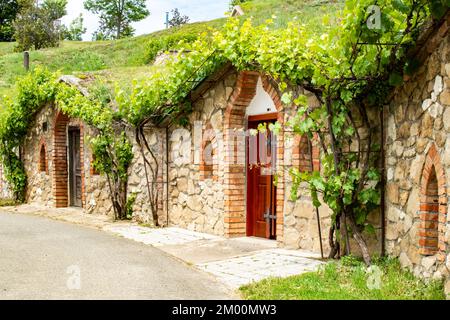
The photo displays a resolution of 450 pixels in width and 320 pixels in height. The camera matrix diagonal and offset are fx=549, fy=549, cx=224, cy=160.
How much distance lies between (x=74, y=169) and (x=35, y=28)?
31.5 metres

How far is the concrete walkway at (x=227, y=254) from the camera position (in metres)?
6.94

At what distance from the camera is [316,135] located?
313 inches

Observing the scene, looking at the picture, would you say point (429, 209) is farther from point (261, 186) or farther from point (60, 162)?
point (60, 162)

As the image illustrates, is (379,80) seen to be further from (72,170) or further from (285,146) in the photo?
(72,170)

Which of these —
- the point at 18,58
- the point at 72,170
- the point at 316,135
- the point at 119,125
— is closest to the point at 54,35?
the point at 18,58

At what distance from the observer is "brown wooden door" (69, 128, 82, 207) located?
1556cm

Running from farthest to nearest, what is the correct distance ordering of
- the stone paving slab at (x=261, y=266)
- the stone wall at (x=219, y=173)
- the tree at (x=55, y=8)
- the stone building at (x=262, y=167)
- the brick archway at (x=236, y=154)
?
1. the tree at (x=55, y=8)
2. the brick archway at (x=236, y=154)
3. the stone wall at (x=219, y=173)
4. the stone paving slab at (x=261, y=266)
5. the stone building at (x=262, y=167)

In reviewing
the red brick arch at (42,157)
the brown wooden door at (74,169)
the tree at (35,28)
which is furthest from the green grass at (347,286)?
the tree at (35,28)

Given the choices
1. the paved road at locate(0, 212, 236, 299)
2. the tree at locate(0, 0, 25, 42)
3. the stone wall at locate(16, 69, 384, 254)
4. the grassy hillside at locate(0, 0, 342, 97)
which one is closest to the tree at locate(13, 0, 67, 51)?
the grassy hillside at locate(0, 0, 342, 97)

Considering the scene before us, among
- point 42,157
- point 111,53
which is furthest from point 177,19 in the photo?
point 42,157

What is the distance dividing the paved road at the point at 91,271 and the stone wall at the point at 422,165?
7.13 ft

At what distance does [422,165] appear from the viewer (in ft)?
19.4

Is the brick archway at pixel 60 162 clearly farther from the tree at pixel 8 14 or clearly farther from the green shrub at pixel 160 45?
the tree at pixel 8 14

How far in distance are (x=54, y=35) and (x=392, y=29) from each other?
42.3m
